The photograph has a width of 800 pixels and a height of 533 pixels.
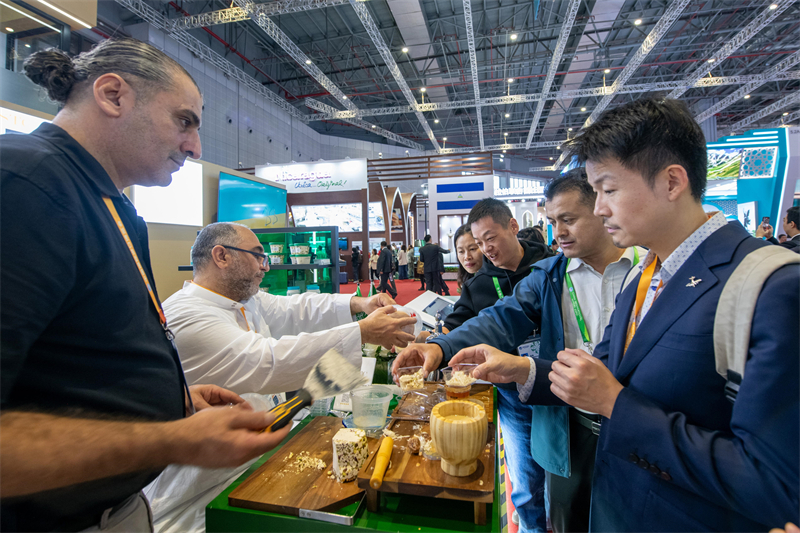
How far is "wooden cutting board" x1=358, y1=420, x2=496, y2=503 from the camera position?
3.19 feet

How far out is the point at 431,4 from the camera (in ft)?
34.8

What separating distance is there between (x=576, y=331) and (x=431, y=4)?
11812mm

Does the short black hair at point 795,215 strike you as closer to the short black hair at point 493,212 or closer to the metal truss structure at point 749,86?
the metal truss structure at point 749,86

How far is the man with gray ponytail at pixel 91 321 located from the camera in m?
0.65

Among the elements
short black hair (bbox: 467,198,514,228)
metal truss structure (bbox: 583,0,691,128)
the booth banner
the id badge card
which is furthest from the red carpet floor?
the id badge card

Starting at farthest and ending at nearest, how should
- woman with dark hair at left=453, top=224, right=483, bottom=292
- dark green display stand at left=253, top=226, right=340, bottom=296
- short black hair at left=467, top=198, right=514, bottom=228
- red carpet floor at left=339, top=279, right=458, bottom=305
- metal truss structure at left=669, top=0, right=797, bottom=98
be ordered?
1. red carpet floor at left=339, top=279, right=458, bottom=305
2. metal truss structure at left=669, top=0, right=797, bottom=98
3. dark green display stand at left=253, top=226, right=340, bottom=296
4. woman with dark hair at left=453, top=224, right=483, bottom=292
5. short black hair at left=467, top=198, right=514, bottom=228

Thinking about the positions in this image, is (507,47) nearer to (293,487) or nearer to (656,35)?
(656,35)

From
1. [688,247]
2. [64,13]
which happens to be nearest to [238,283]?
[688,247]

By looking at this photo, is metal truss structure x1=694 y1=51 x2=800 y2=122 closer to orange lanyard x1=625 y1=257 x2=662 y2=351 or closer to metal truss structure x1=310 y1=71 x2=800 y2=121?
metal truss structure x1=310 y1=71 x2=800 y2=121

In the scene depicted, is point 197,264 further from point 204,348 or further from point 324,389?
point 324,389

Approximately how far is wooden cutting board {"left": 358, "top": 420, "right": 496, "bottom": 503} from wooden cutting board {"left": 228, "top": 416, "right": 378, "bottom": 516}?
9 cm

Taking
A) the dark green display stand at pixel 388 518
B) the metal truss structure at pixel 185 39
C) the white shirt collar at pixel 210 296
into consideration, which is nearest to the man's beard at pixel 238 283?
the white shirt collar at pixel 210 296

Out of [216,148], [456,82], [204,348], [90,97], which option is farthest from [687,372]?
[456,82]

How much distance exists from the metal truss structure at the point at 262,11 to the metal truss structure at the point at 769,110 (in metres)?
16.0
